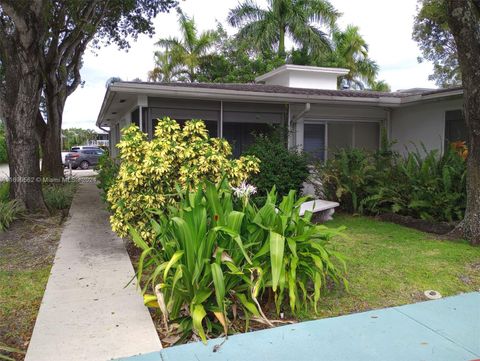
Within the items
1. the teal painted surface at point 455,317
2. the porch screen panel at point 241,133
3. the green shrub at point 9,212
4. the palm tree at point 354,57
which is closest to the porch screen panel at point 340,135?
the porch screen panel at point 241,133

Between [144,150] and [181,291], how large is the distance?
2.92 m

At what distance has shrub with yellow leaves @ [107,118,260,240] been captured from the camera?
604cm

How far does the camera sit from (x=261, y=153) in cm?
970

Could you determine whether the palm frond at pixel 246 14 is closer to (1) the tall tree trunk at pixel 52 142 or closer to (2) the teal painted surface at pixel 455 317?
(1) the tall tree trunk at pixel 52 142

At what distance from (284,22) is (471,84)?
867 inches

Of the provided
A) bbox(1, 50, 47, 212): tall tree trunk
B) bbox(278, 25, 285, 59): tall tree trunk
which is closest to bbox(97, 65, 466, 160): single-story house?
bbox(1, 50, 47, 212): tall tree trunk

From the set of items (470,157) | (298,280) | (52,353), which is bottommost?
(52,353)

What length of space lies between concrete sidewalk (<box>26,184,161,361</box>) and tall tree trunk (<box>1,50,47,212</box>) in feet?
10.6

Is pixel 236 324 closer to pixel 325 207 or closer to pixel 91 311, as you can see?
pixel 91 311

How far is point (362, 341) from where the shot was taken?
3.53m

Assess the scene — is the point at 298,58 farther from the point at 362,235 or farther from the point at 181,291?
the point at 181,291

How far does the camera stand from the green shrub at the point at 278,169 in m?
9.53

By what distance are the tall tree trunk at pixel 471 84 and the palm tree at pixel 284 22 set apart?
2114 cm

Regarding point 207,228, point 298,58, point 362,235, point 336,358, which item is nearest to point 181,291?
point 207,228
